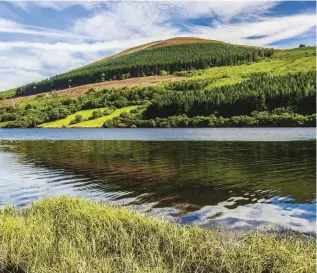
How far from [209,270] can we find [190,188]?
1515cm

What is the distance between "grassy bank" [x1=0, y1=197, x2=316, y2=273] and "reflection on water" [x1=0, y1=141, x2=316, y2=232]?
3.89 m

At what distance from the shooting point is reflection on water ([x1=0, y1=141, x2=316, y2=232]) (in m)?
18.7

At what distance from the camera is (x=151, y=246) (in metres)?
12.3

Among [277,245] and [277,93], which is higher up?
[277,93]

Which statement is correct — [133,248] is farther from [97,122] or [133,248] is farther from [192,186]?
[97,122]

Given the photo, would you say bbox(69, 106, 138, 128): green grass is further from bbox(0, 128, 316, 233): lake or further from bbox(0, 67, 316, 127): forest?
bbox(0, 128, 316, 233): lake

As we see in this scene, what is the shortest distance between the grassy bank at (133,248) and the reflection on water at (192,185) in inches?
153

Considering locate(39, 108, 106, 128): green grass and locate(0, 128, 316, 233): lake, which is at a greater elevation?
locate(39, 108, 106, 128): green grass

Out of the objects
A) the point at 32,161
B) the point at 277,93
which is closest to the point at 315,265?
the point at 32,161

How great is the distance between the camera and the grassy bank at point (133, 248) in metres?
10.6

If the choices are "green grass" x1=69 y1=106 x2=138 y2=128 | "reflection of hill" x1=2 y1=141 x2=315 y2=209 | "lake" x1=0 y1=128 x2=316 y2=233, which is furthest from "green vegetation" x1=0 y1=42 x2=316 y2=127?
"lake" x1=0 y1=128 x2=316 y2=233

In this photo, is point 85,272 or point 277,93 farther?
point 277,93

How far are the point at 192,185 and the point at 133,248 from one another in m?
15.5

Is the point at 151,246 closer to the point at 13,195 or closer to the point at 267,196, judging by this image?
the point at 267,196
